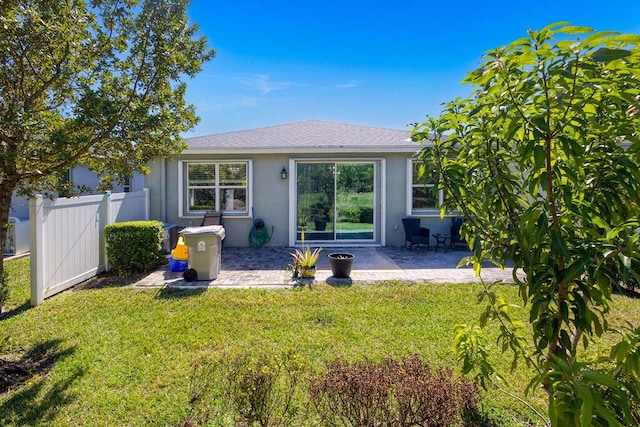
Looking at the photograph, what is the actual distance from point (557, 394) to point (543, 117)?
1.08m

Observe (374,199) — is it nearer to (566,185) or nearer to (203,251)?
(203,251)

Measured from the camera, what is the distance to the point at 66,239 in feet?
20.5

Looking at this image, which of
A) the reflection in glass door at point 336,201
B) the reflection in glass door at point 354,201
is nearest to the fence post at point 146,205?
the reflection in glass door at point 336,201

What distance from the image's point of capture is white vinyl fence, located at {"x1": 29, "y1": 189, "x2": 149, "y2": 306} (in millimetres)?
5484

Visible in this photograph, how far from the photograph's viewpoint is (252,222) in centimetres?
1102

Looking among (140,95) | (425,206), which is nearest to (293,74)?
(425,206)

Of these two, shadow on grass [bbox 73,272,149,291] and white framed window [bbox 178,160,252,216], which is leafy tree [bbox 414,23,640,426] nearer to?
shadow on grass [bbox 73,272,149,291]

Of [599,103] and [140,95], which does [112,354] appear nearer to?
[140,95]

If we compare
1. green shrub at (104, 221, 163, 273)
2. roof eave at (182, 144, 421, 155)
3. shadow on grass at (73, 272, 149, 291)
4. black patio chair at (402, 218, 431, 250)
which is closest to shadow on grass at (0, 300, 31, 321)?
shadow on grass at (73, 272, 149, 291)

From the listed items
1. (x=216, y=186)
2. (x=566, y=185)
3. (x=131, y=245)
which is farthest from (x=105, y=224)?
(x=566, y=185)

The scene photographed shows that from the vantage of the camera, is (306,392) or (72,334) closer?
(306,392)

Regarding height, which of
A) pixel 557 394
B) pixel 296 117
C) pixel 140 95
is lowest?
pixel 557 394

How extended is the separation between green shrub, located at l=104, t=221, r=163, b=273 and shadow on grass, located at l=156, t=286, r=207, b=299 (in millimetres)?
1430

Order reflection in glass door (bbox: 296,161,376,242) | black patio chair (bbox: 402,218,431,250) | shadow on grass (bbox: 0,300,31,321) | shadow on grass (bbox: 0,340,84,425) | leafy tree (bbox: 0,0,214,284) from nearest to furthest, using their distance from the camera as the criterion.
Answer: shadow on grass (bbox: 0,340,84,425)
leafy tree (bbox: 0,0,214,284)
shadow on grass (bbox: 0,300,31,321)
black patio chair (bbox: 402,218,431,250)
reflection in glass door (bbox: 296,161,376,242)
